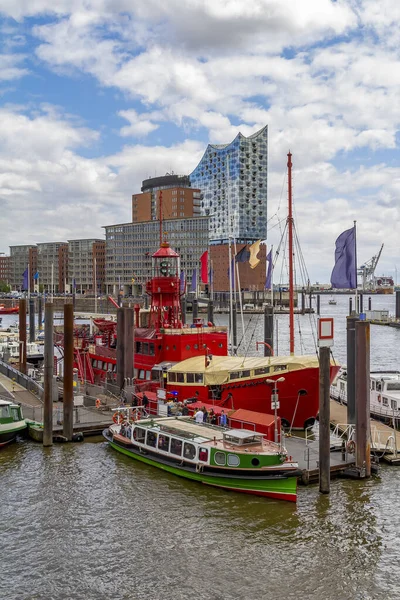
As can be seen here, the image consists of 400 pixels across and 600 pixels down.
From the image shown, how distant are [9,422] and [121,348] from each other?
31.3 ft

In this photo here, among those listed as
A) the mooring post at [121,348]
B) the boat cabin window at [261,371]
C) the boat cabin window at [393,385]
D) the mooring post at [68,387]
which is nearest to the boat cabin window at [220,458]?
the boat cabin window at [261,371]

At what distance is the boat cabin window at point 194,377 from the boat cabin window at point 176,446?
7.97m

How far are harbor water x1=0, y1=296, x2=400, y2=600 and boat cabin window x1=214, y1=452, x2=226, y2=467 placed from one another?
1255mm

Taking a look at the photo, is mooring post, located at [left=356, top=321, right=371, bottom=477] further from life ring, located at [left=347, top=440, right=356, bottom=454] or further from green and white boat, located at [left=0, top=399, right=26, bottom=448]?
green and white boat, located at [left=0, top=399, right=26, bottom=448]

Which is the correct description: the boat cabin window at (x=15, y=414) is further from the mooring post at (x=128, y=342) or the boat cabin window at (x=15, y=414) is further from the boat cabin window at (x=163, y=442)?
the boat cabin window at (x=163, y=442)

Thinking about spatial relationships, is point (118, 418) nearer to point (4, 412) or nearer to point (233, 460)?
point (4, 412)

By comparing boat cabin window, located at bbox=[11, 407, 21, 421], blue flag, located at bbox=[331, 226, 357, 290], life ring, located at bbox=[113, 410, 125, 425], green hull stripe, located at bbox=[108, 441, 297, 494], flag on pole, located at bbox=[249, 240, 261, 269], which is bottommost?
green hull stripe, located at bbox=[108, 441, 297, 494]

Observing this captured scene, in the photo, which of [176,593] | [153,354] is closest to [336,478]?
[176,593]

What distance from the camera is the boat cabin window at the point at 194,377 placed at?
114 ft

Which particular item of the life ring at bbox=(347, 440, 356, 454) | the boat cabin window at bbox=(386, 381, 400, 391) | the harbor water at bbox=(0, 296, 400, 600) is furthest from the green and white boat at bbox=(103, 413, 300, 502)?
the boat cabin window at bbox=(386, 381, 400, 391)

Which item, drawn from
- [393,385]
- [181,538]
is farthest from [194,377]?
[181,538]

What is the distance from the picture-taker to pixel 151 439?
28359mm

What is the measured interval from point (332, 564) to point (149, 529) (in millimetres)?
6600

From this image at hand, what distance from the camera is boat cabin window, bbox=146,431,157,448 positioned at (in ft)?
92.3
